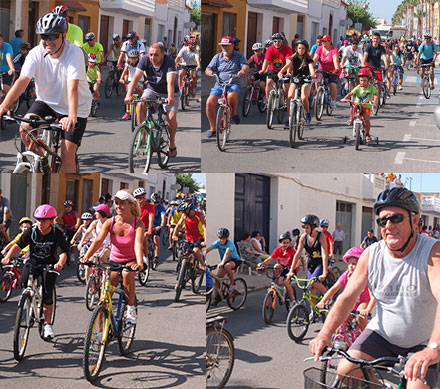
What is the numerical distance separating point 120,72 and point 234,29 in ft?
6.46

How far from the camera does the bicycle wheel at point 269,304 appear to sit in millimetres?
8312

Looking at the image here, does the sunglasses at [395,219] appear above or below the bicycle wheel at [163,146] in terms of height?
below

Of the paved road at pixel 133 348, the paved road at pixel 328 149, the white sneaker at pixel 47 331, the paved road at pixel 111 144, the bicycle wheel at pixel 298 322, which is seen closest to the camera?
the paved road at pixel 133 348

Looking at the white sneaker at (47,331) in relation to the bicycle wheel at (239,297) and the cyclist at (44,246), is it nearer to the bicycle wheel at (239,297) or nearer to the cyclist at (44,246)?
the cyclist at (44,246)

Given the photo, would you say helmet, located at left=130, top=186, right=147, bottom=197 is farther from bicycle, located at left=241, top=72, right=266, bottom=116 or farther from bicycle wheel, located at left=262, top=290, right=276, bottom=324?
bicycle, located at left=241, top=72, right=266, bottom=116

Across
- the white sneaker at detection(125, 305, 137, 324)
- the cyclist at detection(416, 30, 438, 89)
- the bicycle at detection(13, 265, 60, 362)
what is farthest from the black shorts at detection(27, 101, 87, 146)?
the cyclist at detection(416, 30, 438, 89)

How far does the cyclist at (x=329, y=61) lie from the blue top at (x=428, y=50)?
466 centimetres

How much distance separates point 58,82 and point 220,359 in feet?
9.21

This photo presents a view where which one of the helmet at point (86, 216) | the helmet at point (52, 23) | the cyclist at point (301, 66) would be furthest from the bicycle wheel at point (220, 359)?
the cyclist at point (301, 66)

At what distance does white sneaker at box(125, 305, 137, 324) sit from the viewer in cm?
650

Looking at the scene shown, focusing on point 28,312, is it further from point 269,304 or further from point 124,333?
point 269,304

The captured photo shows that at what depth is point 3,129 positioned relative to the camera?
28.0 feet

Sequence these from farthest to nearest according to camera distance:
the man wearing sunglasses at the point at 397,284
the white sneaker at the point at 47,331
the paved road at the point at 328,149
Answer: the paved road at the point at 328,149, the white sneaker at the point at 47,331, the man wearing sunglasses at the point at 397,284

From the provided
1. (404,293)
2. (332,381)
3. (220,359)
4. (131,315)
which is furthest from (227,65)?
(332,381)
